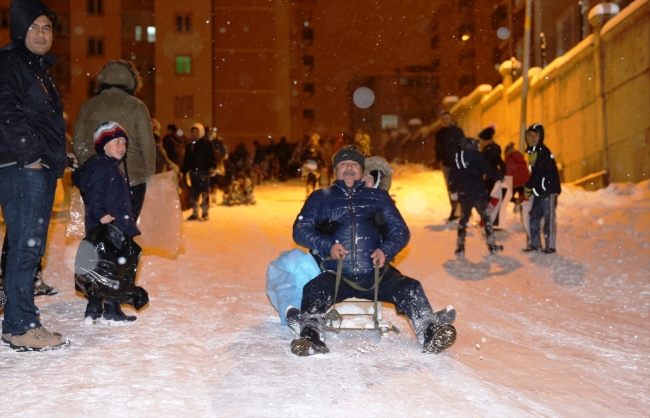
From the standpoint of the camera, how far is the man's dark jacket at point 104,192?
17.9ft

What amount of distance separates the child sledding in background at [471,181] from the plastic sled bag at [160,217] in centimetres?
468

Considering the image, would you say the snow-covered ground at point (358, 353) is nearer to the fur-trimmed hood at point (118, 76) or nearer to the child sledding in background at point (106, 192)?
the child sledding in background at point (106, 192)

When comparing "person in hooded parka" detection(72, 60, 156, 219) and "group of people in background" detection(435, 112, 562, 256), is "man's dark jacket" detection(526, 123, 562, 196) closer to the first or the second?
"group of people in background" detection(435, 112, 562, 256)

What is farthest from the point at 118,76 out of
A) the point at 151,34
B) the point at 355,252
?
the point at 151,34

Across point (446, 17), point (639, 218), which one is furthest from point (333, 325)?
point (446, 17)

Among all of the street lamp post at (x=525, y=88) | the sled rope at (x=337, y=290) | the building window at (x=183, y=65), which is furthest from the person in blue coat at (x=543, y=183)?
the building window at (x=183, y=65)

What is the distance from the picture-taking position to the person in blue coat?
1060cm

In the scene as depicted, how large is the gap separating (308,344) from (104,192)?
1976 millimetres

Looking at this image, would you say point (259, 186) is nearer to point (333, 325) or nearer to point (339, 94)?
point (333, 325)

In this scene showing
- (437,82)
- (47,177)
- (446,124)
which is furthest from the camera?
(437,82)

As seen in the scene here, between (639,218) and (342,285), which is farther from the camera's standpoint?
(639,218)

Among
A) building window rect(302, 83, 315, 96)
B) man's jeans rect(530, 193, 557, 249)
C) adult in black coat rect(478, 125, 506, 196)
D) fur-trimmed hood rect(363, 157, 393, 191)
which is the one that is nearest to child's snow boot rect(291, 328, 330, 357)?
fur-trimmed hood rect(363, 157, 393, 191)

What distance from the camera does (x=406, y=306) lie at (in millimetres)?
5285

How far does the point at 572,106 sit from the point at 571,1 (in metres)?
9.90
